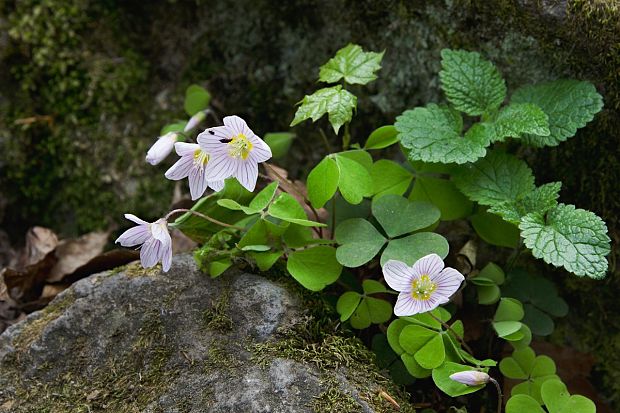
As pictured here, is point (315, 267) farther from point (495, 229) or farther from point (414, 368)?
point (495, 229)

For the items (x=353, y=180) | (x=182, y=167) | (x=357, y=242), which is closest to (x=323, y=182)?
(x=353, y=180)

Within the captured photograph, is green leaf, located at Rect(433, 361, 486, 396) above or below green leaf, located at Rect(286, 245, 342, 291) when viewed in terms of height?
below

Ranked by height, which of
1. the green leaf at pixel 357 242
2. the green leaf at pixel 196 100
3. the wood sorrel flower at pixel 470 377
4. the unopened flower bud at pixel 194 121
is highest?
the unopened flower bud at pixel 194 121

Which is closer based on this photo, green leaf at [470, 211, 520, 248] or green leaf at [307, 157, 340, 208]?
green leaf at [307, 157, 340, 208]

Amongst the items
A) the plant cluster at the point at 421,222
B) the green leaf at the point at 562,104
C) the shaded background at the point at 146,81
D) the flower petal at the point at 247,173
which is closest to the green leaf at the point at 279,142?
the shaded background at the point at 146,81

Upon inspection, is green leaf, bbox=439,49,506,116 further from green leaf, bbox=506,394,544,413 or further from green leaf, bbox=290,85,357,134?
green leaf, bbox=506,394,544,413

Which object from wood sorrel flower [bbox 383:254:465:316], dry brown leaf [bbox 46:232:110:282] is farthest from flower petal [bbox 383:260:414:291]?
dry brown leaf [bbox 46:232:110:282]

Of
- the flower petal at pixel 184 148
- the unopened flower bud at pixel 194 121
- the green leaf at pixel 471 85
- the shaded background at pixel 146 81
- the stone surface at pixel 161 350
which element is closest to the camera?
the stone surface at pixel 161 350

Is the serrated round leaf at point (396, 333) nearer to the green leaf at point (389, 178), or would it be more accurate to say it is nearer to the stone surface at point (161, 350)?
the stone surface at point (161, 350)
